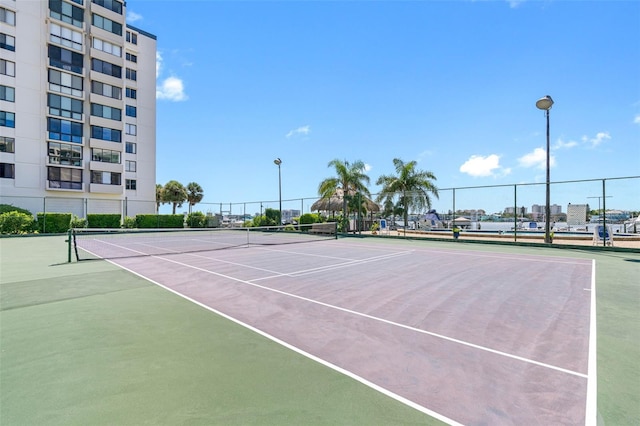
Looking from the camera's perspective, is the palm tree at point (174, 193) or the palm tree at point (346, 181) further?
the palm tree at point (174, 193)

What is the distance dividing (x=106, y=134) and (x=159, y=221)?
1510cm

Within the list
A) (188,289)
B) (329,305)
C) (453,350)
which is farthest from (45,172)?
(453,350)

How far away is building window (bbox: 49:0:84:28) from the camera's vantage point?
113 feet

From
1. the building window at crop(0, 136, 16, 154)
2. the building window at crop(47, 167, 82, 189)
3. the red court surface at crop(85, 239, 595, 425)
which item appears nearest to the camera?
the red court surface at crop(85, 239, 595, 425)

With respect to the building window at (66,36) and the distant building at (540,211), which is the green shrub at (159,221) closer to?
the building window at (66,36)

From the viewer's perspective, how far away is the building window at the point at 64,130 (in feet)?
112

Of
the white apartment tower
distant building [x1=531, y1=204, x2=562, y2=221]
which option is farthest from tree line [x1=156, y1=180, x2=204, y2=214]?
distant building [x1=531, y1=204, x2=562, y2=221]

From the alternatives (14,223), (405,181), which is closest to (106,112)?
(14,223)

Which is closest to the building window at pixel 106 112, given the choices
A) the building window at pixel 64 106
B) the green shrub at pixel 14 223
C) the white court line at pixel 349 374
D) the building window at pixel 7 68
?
the building window at pixel 64 106

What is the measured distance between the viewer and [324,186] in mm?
31562

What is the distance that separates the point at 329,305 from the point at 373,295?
1.17 m

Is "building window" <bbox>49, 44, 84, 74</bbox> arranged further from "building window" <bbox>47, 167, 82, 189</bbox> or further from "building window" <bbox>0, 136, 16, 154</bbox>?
"building window" <bbox>47, 167, 82, 189</bbox>

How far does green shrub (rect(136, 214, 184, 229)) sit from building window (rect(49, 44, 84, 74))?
19.8 metres

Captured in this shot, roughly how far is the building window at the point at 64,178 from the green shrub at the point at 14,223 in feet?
40.9
